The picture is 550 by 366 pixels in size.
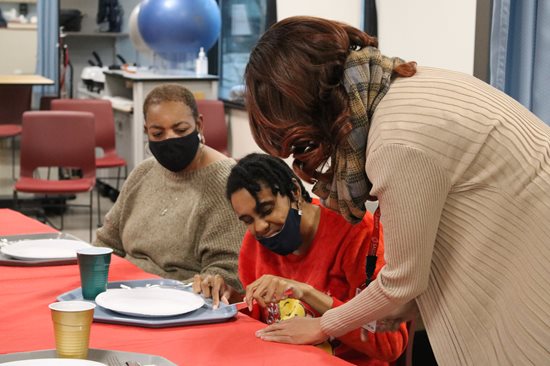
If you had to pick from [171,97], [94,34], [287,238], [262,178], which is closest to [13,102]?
[94,34]

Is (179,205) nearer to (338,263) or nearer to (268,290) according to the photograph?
(338,263)

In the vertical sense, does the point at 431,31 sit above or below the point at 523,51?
above

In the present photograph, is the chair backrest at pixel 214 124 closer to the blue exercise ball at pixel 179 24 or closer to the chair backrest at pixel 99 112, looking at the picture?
the blue exercise ball at pixel 179 24

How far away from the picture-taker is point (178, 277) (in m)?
2.58

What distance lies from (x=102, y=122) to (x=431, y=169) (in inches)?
200

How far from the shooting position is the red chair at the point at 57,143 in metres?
5.34

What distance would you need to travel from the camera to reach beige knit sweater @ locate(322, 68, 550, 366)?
139cm

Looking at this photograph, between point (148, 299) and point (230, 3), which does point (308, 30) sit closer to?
point (148, 299)

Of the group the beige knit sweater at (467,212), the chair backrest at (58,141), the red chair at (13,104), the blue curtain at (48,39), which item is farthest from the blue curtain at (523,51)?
the blue curtain at (48,39)

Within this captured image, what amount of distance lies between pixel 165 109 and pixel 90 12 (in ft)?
25.5

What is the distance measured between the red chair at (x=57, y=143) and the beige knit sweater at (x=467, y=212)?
4.12 metres

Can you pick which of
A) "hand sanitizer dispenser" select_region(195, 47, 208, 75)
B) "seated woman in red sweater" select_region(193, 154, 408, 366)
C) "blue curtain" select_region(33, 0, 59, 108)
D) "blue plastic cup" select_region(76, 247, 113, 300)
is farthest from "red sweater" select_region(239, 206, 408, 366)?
"blue curtain" select_region(33, 0, 59, 108)

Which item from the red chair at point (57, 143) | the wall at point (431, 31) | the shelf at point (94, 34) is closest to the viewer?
the wall at point (431, 31)

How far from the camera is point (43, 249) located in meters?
2.42
